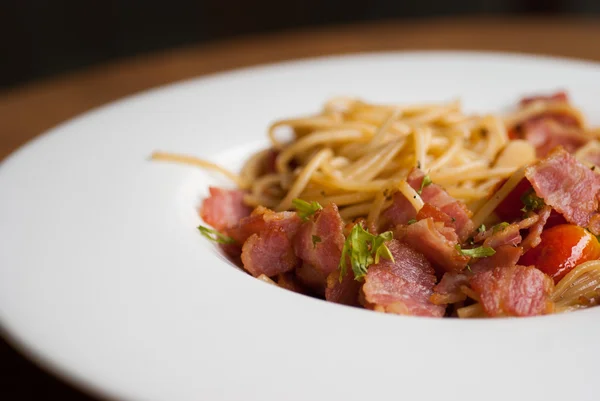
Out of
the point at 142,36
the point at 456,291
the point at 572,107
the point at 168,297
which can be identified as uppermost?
the point at 142,36

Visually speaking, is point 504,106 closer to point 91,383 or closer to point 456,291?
point 456,291

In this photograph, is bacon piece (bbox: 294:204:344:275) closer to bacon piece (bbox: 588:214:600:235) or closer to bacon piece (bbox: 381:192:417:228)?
bacon piece (bbox: 381:192:417:228)

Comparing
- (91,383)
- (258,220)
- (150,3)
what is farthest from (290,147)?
(150,3)

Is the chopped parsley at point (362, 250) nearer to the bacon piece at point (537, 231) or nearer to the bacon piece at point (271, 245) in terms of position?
the bacon piece at point (271, 245)

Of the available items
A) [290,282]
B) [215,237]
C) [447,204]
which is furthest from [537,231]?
[215,237]

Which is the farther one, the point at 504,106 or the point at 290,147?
the point at 504,106
